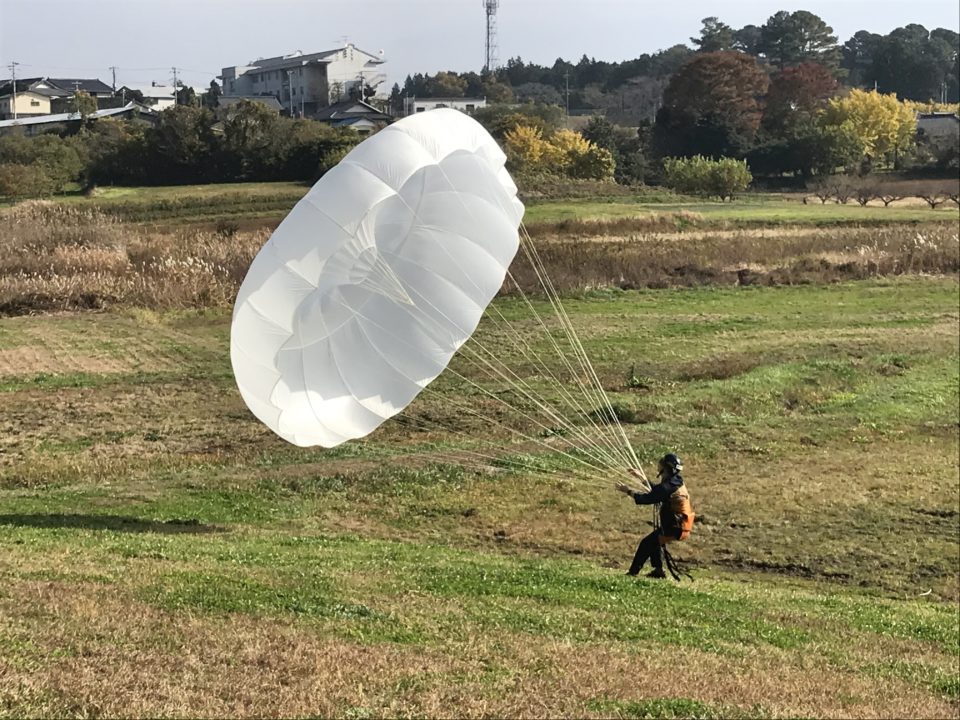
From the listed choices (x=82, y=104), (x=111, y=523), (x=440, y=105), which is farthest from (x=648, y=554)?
(x=440, y=105)

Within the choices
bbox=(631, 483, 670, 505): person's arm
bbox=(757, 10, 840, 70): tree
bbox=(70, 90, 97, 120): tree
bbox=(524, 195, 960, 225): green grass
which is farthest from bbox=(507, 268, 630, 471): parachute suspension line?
bbox=(757, 10, 840, 70): tree

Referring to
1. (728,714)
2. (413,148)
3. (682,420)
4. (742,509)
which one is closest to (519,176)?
(682,420)

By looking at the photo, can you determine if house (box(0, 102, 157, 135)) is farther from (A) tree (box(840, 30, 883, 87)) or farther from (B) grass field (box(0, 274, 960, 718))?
(A) tree (box(840, 30, 883, 87))

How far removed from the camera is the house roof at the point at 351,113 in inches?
3659

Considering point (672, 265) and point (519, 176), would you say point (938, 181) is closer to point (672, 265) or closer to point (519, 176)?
point (519, 176)

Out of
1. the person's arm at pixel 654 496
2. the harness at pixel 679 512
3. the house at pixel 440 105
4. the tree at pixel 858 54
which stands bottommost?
the harness at pixel 679 512

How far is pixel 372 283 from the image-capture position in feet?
39.0

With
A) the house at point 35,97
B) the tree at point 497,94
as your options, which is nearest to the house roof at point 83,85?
the house at point 35,97

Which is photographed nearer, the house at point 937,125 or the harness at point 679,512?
the harness at point 679,512

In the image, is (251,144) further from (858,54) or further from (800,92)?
(858,54)

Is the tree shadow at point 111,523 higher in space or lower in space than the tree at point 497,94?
lower

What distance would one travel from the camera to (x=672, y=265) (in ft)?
129

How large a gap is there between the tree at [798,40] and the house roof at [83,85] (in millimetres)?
87360

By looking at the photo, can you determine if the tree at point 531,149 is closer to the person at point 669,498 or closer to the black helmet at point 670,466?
the person at point 669,498
